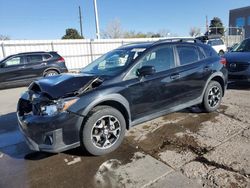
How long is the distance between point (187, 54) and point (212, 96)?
1223mm

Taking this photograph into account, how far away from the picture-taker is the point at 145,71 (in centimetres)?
362

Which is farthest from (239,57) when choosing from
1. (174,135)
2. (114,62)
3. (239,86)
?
(114,62)

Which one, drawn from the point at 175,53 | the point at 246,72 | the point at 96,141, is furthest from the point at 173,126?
the point at 246,72

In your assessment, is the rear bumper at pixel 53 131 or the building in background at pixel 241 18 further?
the building in background at pixel 241 18

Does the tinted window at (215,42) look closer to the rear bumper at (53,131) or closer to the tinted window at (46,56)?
the tinted window at (46,56)

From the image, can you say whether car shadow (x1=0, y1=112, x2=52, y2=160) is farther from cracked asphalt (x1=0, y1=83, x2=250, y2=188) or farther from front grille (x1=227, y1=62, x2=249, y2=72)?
front grille (x1=227, y1=62, x2=249, y2=72)

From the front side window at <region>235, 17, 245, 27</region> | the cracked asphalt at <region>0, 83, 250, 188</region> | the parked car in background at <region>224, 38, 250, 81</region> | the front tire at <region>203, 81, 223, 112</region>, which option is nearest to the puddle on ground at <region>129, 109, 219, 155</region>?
the cracked asphalt at <region>0, 83, 250, 188</region>

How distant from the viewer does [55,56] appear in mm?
11430

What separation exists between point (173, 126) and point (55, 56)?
28.7 feet

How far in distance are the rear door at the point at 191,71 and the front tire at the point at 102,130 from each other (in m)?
1.48

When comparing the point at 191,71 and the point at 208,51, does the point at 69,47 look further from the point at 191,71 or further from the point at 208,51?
the point at 191,71

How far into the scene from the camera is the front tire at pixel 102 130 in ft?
10.5

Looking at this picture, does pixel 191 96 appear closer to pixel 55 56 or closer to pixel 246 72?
pixel 246 72

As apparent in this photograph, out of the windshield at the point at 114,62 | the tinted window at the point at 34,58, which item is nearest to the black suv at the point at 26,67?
the tinted window at the point at 34,58
